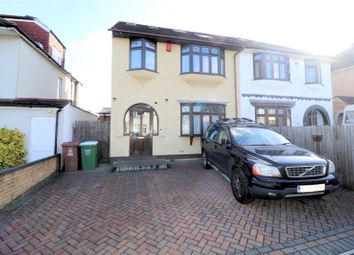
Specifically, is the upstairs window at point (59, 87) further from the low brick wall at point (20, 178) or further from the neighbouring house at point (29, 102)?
the low brick wall at point (20, 178)

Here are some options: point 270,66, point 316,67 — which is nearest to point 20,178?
point 270,66

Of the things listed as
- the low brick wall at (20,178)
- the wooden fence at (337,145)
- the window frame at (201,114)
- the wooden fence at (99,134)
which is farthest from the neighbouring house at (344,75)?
the low brick wall at (20,178)

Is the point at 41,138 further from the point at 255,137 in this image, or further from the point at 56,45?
the point at 56,45

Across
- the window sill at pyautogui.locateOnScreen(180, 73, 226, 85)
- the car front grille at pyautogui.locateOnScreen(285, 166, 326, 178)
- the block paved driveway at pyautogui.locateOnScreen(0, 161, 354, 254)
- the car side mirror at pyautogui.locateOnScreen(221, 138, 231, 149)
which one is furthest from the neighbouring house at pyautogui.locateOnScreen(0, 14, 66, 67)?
the car front grille at pyautogui.locateOnScreen(285, 166, 326, 178)

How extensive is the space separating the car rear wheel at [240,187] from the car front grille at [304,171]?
0.88 metres

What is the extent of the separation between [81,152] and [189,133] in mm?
5546

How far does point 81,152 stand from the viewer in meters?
8.29

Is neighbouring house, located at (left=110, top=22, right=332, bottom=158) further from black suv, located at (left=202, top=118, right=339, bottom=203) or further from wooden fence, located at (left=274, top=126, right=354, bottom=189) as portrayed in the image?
black suv, located at (left=202, top=118, right=339, bottom=203)

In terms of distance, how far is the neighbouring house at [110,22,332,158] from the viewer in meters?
9.77

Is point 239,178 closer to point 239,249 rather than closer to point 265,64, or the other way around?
point 239,249

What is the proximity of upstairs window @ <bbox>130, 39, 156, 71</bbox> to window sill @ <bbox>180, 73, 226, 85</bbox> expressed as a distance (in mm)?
2005

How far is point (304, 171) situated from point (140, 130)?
787cm

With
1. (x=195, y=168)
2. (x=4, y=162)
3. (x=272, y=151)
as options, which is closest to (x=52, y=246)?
(x=272, y=151)

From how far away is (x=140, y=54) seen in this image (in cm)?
984
